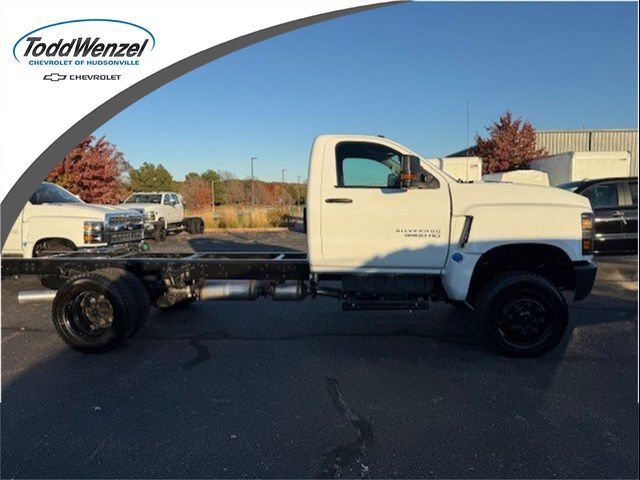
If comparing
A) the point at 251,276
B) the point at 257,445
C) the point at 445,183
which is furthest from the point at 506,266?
the point at 257,445

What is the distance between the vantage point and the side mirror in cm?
430

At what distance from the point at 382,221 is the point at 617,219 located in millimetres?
7528

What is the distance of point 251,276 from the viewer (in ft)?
16.4

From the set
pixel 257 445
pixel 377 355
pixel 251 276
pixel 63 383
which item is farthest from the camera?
pixel 251 276

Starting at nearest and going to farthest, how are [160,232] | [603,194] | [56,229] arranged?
[56,229] < [603,194] < [160,232]

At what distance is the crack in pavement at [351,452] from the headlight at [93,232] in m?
5.59

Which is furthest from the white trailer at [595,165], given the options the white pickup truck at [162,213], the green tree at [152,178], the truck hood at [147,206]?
the green tree at [152,178]

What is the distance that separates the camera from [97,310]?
471cm

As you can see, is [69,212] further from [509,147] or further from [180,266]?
[509,147]

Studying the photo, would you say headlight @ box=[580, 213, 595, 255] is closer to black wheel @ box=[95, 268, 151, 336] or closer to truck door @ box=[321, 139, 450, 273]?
truck door @ box=[321, 139, 450, 273]

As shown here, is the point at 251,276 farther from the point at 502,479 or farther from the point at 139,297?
the point at 502,479

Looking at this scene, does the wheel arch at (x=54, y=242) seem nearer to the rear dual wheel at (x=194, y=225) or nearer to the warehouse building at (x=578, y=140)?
the rear dual wheel at (x=194, y=225)

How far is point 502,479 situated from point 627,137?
33546 millimetres

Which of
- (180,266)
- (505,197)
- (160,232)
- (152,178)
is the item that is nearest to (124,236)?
(180,266)
